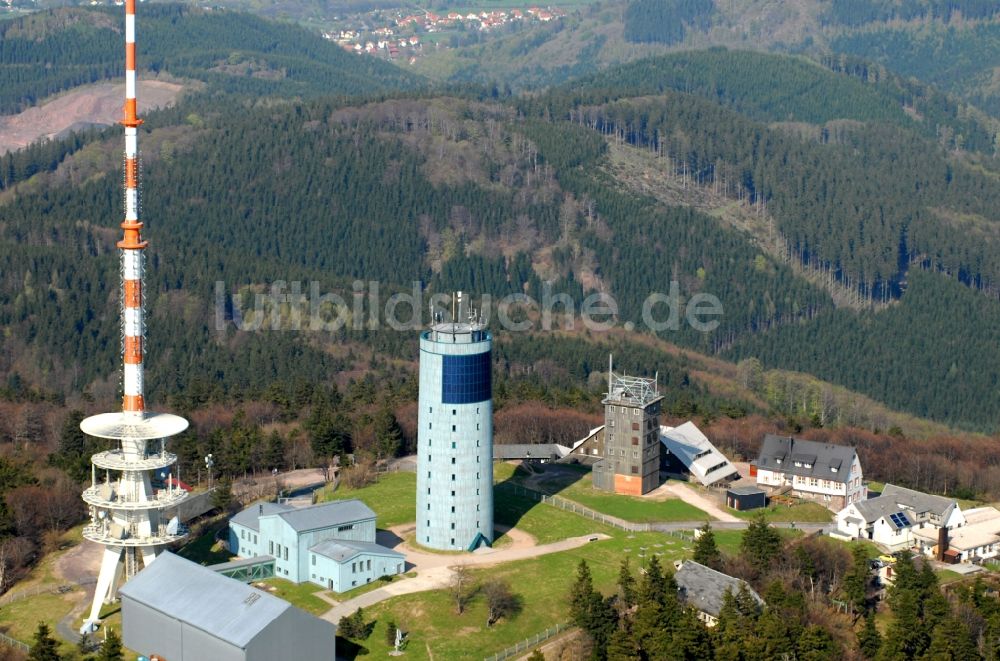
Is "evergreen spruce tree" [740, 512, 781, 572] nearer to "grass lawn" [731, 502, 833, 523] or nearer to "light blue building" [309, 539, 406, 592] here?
"grass lawn" [731, 502, 833, 523]

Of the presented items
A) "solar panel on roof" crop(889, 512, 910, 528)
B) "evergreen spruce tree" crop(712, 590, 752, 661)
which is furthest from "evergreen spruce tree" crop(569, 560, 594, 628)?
"solar panel on roof" crop(889, 512, 910, 528)

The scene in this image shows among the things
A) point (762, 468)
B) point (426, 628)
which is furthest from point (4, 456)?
point (762, 468)

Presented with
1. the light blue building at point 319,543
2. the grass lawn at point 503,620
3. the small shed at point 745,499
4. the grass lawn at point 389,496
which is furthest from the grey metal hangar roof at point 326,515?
the small shed at point 745,499

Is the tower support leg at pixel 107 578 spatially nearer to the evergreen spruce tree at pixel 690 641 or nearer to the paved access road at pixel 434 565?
the paved access road at pixel 434 565

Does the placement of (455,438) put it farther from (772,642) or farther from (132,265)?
(772,642)

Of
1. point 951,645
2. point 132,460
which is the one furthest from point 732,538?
point 132,460

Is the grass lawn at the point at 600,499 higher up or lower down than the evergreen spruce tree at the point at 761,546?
lower down
